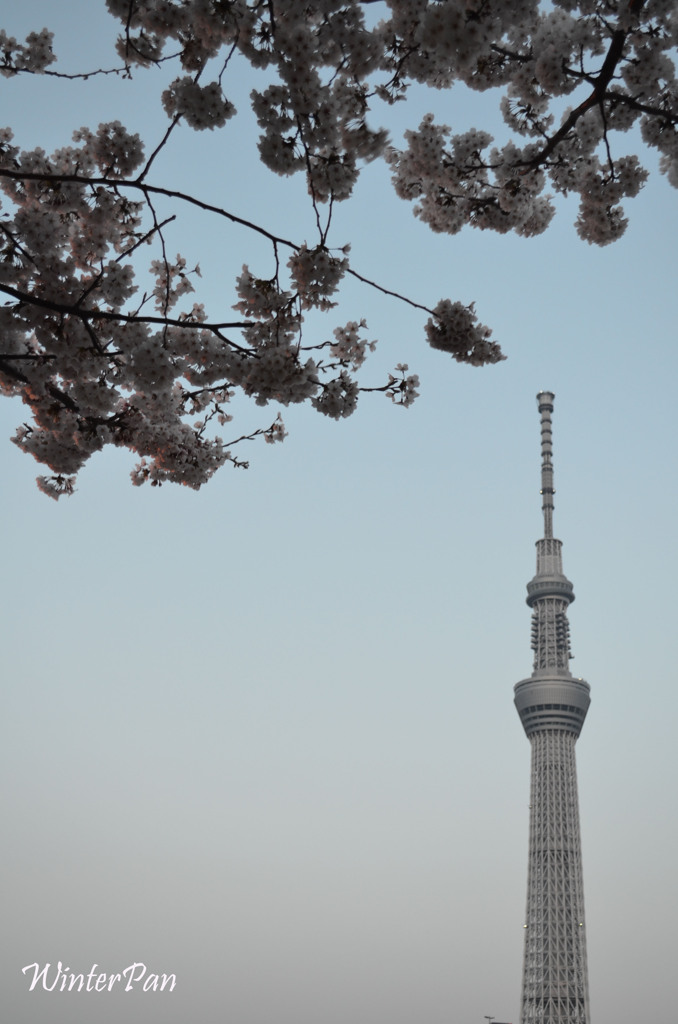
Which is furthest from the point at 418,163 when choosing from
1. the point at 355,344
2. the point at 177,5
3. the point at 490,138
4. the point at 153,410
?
the point at 153,410

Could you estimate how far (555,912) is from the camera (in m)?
90.7

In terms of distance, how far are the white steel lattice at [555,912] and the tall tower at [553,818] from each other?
0.09 m

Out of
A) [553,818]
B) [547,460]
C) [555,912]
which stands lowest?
[555,912]

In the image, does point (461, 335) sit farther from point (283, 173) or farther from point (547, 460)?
point (547, 460)

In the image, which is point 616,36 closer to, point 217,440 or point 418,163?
point 418,163

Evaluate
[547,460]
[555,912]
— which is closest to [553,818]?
[555,912]

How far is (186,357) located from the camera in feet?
19.9

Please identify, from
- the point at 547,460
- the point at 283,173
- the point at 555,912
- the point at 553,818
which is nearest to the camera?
the point at 283,173

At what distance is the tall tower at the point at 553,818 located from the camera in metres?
89.2

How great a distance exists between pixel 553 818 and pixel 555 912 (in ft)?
28.3

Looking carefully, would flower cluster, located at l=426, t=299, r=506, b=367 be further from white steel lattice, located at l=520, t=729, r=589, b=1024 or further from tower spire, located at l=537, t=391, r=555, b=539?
tower spire, located at l=537, t=391, r=555, b=539

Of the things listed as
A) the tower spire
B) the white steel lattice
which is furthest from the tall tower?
the tower spire

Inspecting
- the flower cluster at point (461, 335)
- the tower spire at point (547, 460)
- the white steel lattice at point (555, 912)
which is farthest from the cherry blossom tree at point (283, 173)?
the tower spire at point (547, 460)

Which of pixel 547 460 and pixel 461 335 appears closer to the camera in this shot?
pixel 461 335
